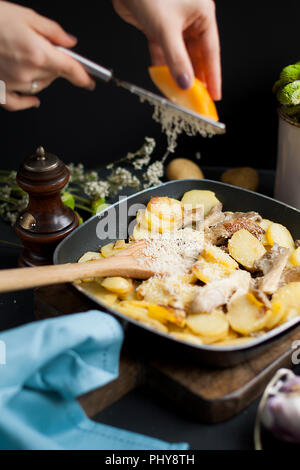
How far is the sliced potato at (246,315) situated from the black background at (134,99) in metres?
0.85

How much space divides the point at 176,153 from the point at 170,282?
2.69 feet

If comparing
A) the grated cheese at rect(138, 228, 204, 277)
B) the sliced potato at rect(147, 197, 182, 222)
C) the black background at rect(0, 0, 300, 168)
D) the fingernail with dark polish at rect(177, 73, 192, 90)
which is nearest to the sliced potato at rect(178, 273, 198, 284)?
the grated cheese at rect(138, 228, 204, 277)

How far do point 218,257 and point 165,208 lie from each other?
22 centimetres

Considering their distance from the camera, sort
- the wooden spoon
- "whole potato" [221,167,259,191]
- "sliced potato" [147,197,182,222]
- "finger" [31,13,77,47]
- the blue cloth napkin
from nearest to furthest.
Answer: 1. the blue cloth napkin
2. the wooden spoon
3. "finger" [31,13,77,47]
4. "sliced potato" [147,197,182,222]
5. "whole potato" [221,167,259,191]

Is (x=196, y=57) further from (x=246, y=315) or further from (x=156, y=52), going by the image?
(x=246, y=315)

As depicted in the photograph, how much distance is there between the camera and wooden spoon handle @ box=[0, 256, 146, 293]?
2.88ft

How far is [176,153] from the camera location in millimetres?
1723

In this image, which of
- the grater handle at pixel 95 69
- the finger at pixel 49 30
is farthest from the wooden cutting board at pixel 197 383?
the finger at pixel 49 30

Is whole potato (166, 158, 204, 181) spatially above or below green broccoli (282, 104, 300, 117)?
below

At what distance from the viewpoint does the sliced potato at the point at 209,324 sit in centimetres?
88

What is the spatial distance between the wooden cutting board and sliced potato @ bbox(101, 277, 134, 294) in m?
0.06

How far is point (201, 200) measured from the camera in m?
1.28

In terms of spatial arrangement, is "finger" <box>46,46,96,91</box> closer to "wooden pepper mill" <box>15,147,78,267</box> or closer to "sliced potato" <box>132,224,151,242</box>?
"wooden pepper mill" <box>15,147,78,267</box>
